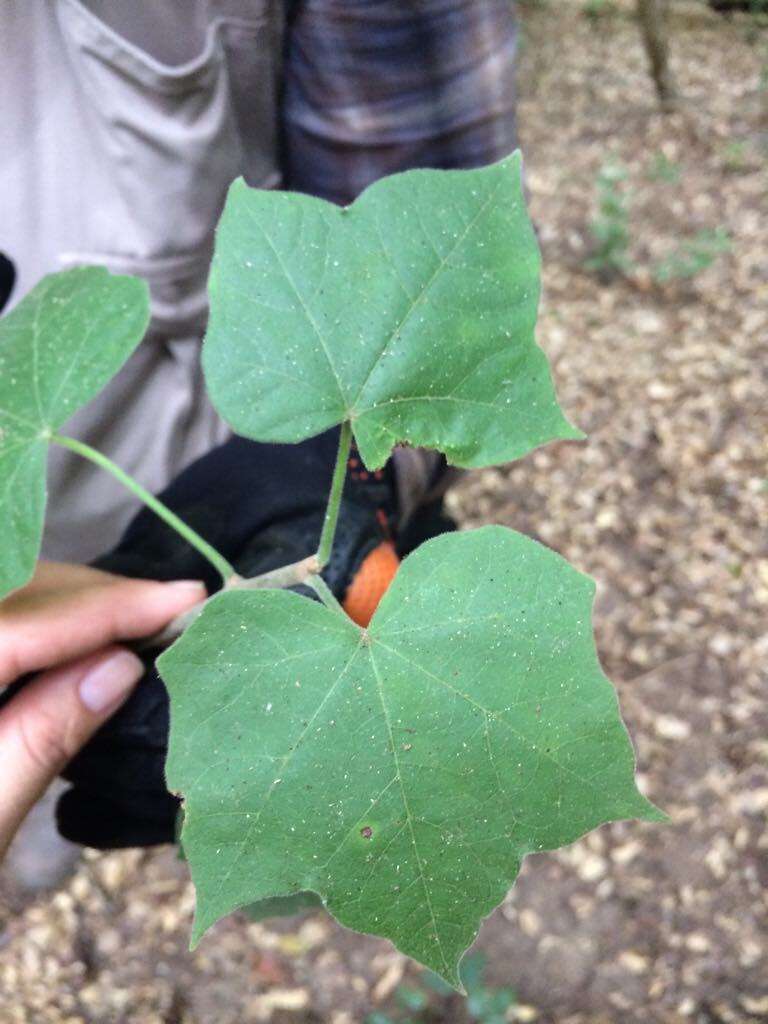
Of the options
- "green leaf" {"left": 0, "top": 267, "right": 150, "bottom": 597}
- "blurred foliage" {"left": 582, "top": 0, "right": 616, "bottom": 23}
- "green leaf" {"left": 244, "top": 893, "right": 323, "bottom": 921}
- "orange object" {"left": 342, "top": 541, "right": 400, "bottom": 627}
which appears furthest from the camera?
"blurred foliage" {"left": 582, "top": 0, "right": 616, "bottom": 23}

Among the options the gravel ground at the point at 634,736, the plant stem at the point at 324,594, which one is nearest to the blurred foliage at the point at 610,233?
the gravel ground at the point at 634,736

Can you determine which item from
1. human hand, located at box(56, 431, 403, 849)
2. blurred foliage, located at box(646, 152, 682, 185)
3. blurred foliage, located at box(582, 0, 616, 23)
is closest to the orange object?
human hand, located at box(56, 431, 403, 849)

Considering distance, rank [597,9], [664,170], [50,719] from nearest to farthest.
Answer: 1. [50,719]
2. [664,170]
3. [597,9]

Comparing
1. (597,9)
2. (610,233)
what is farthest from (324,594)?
(597,9)

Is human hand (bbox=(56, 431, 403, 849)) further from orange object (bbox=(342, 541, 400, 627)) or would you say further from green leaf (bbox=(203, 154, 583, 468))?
green leaf (bbox=(203, 154, 583, 468))

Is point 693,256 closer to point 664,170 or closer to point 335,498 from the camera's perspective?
point 664,170

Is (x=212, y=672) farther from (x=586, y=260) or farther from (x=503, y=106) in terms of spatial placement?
(x=586, y=260)
